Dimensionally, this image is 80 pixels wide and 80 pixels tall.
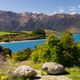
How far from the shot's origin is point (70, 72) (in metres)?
23.0

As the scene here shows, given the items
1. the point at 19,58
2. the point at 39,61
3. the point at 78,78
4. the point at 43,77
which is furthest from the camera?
the point at 19,58

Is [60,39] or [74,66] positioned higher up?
[60,39]

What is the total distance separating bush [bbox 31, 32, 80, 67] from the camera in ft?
88.1

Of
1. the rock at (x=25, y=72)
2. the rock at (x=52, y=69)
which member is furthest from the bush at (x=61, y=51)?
→ the rock at (x=25, y=72)

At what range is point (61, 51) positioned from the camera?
89.2ft

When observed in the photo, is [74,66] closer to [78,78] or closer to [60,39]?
[60,39]

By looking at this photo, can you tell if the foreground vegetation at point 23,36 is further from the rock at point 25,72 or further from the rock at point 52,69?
the rock at point 25,72

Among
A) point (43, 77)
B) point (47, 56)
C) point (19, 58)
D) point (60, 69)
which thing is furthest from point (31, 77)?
point (19, 58)

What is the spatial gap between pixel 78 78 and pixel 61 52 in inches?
297

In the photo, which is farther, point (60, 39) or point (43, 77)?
point (60, 39)

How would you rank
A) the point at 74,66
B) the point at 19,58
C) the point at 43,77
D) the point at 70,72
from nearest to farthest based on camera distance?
1. the point at 43,77
2. the point at 70,72
3. the point at 74,66
4. the point at 19,58

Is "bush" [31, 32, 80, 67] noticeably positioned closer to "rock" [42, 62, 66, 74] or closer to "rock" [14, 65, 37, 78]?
"rock" [42, 62, 66, 74]

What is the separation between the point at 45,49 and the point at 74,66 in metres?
3.35

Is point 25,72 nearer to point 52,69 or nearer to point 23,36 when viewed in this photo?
point 52,69
